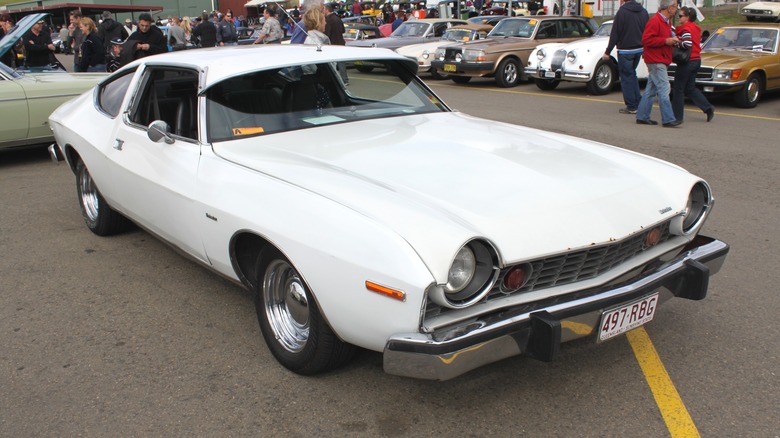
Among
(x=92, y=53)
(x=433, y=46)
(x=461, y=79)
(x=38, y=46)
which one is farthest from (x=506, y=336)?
(x=433, y=46)

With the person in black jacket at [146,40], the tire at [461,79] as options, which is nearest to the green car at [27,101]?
the person in black jacket at [146,40]

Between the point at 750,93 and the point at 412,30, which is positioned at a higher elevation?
the point at 412,30

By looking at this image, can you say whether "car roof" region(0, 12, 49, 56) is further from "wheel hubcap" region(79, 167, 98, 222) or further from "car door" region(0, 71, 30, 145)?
"wheel hubcap" region(79, 167, 98, 222)

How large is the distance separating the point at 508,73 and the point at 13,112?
10542 mm

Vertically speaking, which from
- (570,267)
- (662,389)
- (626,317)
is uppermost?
(570,267)

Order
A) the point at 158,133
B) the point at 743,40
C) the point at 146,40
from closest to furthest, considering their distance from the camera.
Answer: the point at 158,133 → the point at 146,40 → the point at 743,40

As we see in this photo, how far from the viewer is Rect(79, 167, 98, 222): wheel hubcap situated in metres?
5.59

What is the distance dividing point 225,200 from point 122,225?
238 centimetres

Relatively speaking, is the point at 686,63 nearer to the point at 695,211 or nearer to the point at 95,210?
the point at 695,211

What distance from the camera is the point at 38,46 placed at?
465 inches

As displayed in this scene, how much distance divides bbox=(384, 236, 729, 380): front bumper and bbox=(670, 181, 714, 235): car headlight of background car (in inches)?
18.8

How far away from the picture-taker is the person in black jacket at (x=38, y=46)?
1171 cm

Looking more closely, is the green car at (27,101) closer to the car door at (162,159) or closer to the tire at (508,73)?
the car door at (162,159)

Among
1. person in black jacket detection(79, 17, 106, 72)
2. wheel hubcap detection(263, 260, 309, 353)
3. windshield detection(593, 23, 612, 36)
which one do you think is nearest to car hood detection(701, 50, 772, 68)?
windshield detection(593, 23, 612, 36)
